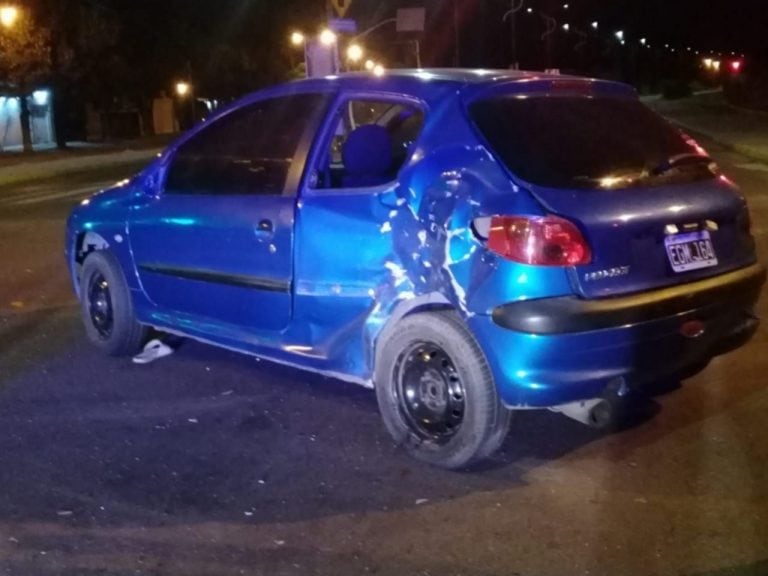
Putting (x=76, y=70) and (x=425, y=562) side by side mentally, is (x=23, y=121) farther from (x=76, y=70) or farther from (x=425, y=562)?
(x=425, y=562)

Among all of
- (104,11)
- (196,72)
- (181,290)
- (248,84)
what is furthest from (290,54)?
(181,290)

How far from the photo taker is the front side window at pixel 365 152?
19.9 ft

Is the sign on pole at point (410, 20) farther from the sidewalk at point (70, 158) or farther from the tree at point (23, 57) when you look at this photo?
the tree at point (23, 57)

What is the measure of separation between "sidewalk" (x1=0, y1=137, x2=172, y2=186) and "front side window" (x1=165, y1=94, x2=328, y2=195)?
19.5 meters

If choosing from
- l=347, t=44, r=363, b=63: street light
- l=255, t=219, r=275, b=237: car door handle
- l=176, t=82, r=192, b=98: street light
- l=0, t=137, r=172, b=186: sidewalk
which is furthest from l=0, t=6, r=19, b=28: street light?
l=255, t=219, r=275, b=237: car door handle

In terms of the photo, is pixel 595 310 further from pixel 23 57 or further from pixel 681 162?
pixel 23 57

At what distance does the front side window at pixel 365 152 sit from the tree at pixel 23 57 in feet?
92.6

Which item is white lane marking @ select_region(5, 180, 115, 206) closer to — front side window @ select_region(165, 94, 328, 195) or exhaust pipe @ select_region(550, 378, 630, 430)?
front side window @ select_region(165, 94, 328, 195)

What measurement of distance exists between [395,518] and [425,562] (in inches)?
18.6

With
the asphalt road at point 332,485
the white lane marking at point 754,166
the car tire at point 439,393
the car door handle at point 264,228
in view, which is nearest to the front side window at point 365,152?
the car door handle at point 264,228

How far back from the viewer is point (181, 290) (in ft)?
23.1

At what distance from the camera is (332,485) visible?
5422 mm

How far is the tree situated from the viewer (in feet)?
107

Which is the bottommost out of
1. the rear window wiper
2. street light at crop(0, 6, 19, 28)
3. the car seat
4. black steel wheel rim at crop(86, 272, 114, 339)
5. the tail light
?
black steel wheel rim at crop(86, 272, 114, 339)
